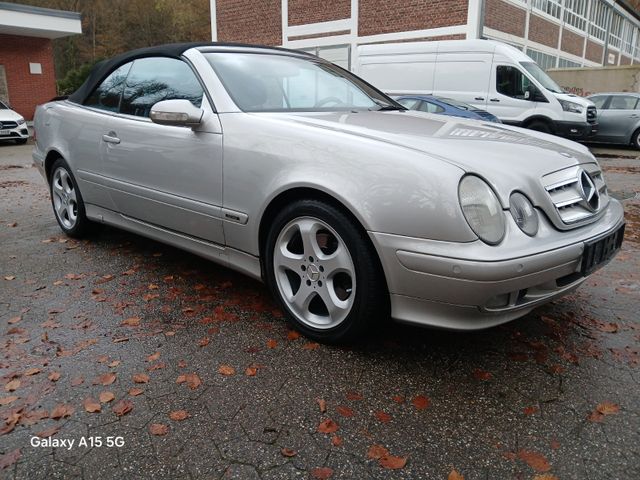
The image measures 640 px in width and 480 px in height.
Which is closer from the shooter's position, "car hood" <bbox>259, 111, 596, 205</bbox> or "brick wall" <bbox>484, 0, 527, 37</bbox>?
"car hood" <bbox>259, 111, 596, 205</bbox>

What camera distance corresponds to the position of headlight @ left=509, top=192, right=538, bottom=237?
91.2 inches

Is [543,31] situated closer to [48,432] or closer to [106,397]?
[106,397]

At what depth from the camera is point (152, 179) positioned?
3.49 meters

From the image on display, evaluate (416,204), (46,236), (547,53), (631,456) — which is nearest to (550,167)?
(416,204)

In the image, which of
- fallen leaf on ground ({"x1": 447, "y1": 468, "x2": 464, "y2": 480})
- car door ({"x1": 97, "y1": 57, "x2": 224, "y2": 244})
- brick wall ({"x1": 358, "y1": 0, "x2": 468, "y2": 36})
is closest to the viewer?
fallen leaf on ground ({"x1": 447, "y1": 468, "x2": 464, "y2": 480})

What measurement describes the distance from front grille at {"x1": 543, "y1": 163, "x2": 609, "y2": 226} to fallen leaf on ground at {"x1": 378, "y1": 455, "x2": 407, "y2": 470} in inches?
Answer: 52.2

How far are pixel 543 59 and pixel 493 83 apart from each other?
1240cm

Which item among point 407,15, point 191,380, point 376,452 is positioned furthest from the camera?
point 407,15

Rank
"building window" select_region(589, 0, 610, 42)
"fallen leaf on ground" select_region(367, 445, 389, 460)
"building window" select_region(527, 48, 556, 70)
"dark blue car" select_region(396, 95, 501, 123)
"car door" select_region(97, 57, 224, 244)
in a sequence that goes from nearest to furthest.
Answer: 1. "fallen leaf on ground" select_region(367, 445, 389, 460)
2. "car door" select_region(97, 57, 224, 244)
3. "dark blue car" select_region(396, 95, 501, 123)
4. "building window" select_region(527, 48, 556, 70)
5. "building window" select_region(589, 0, 610, 42)

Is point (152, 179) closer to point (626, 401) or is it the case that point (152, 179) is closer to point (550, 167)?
point (550, 167)

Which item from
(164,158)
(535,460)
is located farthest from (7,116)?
(535,460)

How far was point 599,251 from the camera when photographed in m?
2.57

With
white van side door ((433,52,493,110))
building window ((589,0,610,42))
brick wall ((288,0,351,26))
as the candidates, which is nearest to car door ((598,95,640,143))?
white van side door ((433,52,493,110))

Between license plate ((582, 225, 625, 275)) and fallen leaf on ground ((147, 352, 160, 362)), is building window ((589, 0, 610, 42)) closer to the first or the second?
license plate ((582, 225, 625, 275))
